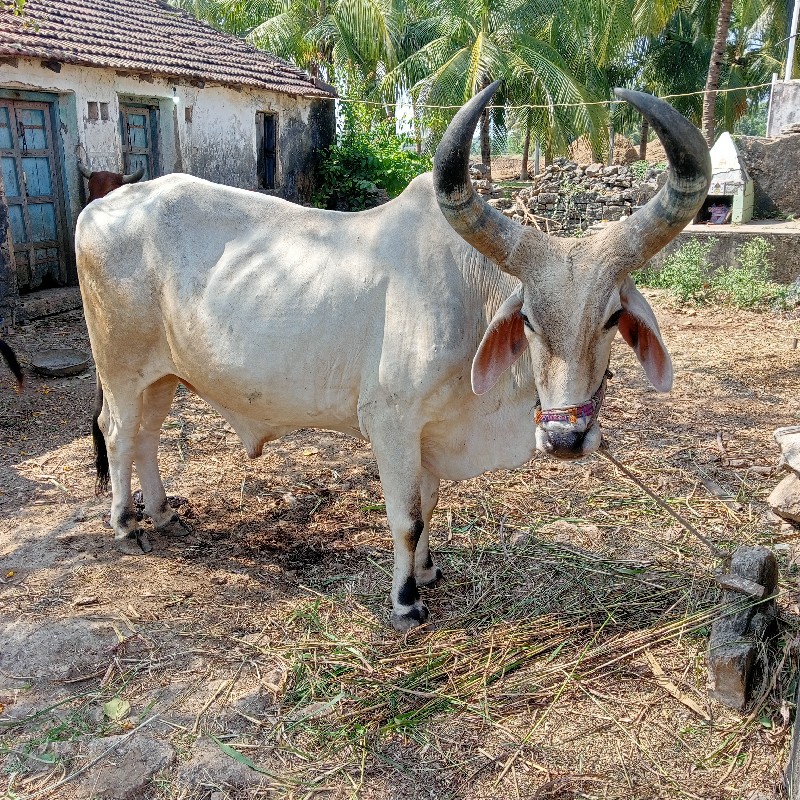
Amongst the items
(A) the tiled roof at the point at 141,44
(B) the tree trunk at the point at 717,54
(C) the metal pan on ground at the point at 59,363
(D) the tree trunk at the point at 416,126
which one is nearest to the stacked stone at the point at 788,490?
(C) the metal pan on ground at the point at 59,363

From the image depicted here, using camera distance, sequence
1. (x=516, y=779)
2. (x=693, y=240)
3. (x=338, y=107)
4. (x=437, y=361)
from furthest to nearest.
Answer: (x=338, y=107)
(x=693, y=240)
(x=437, y=361)
(x=516, y=779)

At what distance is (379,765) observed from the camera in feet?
8.79

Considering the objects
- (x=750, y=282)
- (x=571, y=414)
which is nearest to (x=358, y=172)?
(x=750, y=282)

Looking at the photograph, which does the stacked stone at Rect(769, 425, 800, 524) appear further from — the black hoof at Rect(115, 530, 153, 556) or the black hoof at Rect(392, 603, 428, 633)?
the black hoof at Rect(115, 530, 153, 556)

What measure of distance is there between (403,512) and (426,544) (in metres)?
0.44

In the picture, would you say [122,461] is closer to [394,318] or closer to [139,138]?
[394,318]

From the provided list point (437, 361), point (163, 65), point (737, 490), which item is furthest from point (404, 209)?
point (163, 65)

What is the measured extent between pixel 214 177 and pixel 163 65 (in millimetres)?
1885

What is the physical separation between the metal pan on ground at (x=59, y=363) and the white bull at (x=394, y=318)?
3.15 meters

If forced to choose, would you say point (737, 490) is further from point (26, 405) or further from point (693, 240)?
point (693, 240)

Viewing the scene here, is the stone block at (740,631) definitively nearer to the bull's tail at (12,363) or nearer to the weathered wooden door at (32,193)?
the bull's tail at (12,363)

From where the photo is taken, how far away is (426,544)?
3723 millimetres

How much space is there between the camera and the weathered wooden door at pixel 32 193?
8.91m

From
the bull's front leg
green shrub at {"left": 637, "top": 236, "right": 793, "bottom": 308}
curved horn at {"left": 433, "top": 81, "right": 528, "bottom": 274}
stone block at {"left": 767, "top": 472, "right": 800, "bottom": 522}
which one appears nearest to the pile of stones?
green shrub at {"left": 637, "top": 236, "right": 793, "bottom": 308}
